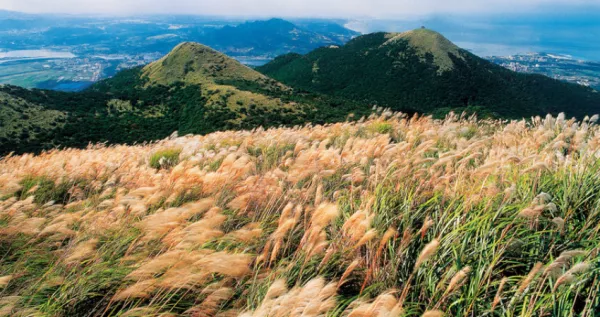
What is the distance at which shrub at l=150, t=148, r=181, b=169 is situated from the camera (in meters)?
6.06

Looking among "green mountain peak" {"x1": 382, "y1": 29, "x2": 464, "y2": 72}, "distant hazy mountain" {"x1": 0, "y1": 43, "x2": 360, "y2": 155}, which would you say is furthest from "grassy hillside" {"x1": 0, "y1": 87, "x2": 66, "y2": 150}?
"green mountain peak" {"x1": 382, "y1": 29, "x2": 464, "y2": 72}

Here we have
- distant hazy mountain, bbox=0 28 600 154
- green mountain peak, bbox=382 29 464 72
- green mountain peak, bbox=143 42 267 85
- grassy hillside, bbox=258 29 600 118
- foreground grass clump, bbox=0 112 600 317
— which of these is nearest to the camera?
foreground grass clump, bbox=0 112 600 317

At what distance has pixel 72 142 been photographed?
5291cm

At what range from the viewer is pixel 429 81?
121375mm

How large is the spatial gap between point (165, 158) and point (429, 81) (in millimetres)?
129902

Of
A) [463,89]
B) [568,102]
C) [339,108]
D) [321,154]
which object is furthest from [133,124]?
[568,102]

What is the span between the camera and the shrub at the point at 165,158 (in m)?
6.06

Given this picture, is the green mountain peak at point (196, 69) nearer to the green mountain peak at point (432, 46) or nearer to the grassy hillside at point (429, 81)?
the grassy hillside at point (429, 81)

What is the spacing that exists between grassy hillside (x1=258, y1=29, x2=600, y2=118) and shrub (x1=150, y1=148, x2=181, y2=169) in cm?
10059

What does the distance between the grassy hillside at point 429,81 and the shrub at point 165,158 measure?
101 meters

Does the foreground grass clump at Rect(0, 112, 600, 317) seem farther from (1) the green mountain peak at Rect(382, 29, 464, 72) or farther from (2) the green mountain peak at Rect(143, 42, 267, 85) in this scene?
(1) the green mountain peak at Rect(382, 29, 464, 72)

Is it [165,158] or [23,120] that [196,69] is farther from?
[165,158]

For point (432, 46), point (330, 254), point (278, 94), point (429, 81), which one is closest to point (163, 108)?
point (278, 94)

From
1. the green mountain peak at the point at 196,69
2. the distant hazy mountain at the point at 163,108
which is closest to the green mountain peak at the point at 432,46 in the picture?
the distant hazy mountain at the point at 163,108
